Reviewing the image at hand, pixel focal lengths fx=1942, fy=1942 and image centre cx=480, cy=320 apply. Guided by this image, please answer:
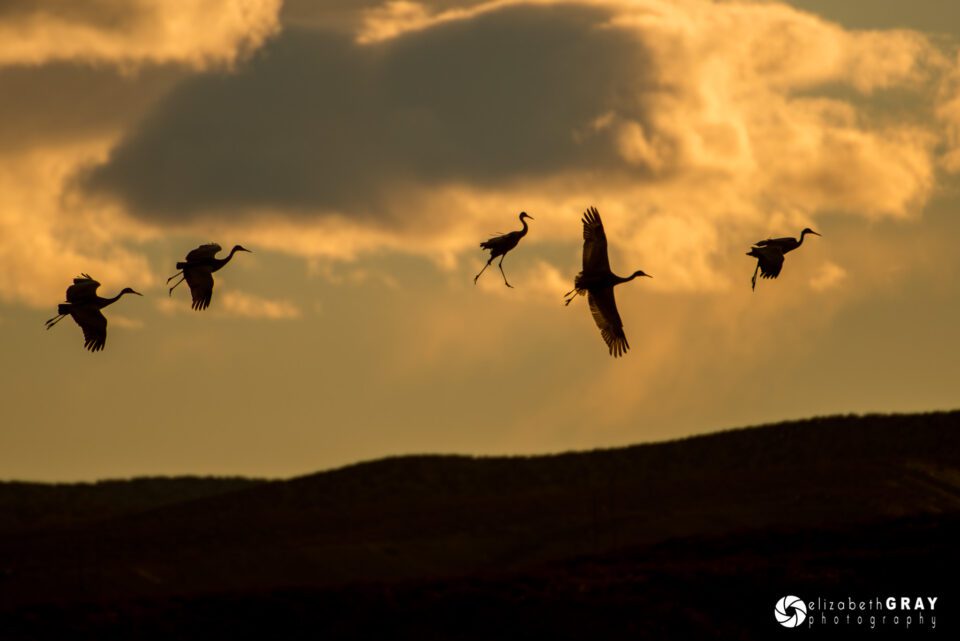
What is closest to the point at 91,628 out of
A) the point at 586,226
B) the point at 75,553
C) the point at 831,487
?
the point at 586,226

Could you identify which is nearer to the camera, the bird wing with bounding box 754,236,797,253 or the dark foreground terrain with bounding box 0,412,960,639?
the bird wing with bounding box 754,236,797,253

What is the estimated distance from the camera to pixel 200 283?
28.2 m

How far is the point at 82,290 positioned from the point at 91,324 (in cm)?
56

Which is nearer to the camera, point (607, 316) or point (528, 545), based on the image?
point (607, 316)

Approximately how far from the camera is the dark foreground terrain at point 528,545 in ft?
168

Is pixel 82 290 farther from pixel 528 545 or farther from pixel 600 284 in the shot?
pixel 528 545

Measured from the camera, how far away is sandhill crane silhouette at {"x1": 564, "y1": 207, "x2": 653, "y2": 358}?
29.8 m

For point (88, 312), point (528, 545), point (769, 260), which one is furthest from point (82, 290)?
point (528, 545)

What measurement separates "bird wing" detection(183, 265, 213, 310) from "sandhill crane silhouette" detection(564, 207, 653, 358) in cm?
561

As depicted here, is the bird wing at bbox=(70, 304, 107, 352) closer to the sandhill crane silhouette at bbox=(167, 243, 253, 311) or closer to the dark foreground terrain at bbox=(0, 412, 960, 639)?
the sandhill crane silhouette at bbox=(167, 243, 253, 311)

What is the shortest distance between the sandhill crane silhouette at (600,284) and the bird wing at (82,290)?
726 centimetres

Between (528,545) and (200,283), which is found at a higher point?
(528,545)

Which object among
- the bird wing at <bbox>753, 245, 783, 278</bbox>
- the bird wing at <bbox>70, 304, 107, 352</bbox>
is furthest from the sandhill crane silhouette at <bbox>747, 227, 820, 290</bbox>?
the bird wing at <bbox>70, 304, 107, 352</bbox>

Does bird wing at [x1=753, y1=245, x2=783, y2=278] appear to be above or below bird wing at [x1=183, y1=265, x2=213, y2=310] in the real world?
above
